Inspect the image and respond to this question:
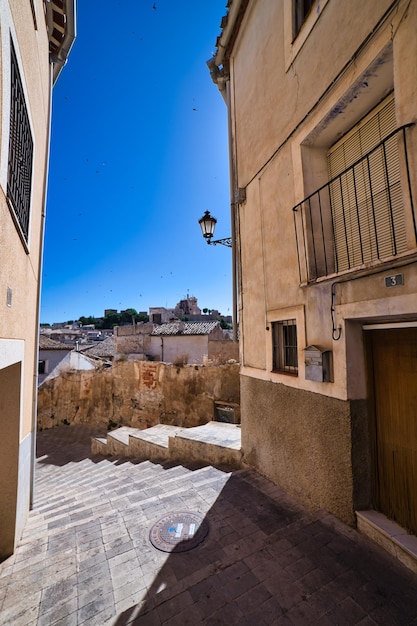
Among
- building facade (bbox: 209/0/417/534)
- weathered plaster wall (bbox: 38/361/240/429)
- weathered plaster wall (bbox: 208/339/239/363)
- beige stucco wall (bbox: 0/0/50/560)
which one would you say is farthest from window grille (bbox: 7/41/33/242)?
weathered plaster wall (bbox: 208/339/239/363)

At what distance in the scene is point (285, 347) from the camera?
504cm

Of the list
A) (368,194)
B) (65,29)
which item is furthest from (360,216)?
(65,29)

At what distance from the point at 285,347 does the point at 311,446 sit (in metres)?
1.67

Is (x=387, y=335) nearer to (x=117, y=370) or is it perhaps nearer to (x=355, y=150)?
(x=355, y=150)

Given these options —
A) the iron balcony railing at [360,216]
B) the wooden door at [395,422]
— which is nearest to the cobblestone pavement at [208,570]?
the wooden door at [395,422]

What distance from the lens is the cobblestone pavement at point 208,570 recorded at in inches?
97.7

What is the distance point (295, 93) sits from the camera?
4.52 metres

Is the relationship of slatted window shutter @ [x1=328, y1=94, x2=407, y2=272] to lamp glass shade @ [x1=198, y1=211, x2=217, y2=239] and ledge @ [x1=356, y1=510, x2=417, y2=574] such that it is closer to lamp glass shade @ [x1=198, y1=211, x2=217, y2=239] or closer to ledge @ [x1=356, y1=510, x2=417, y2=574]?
ledge @ [x1=356, y1=510, x2=417, y2=574]

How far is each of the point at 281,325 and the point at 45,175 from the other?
18.8 feet

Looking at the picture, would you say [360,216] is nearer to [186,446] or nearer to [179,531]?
[179,531]

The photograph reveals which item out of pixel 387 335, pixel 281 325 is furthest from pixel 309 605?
pixel 281 325

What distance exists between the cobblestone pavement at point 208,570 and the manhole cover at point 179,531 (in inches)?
3.9

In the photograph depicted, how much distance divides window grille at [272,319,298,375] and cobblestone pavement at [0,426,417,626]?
207 centimetres

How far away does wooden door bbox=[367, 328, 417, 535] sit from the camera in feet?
10.2
